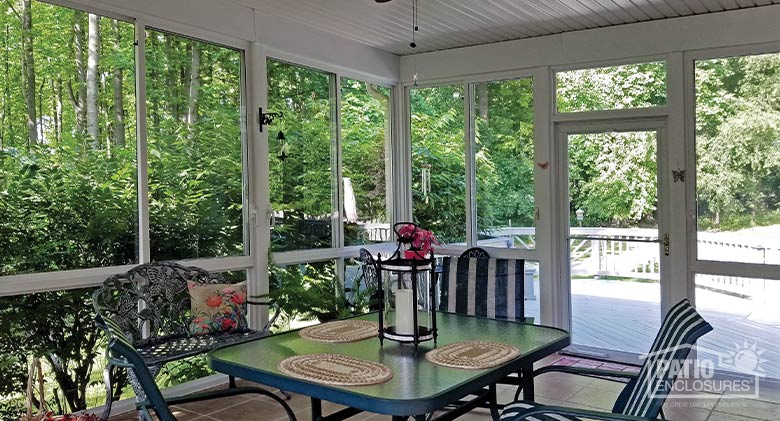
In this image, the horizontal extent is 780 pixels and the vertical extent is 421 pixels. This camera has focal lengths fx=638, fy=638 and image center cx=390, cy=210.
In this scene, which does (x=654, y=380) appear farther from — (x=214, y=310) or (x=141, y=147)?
(x=141, y=147)

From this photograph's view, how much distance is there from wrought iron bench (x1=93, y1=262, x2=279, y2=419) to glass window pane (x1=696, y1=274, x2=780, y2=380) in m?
3.36

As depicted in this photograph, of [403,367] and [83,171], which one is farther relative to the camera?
[83,171]

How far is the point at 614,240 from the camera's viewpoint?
17.5 ft

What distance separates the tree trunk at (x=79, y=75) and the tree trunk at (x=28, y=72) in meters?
0.22

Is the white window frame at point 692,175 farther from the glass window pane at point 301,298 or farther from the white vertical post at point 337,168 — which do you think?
the white vertical post at point 337,168

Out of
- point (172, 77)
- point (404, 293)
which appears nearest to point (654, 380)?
point (404, 293)

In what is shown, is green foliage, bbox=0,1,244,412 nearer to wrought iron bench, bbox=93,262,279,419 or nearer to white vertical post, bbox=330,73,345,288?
wrought iron bench, bbox=93,262,279,419

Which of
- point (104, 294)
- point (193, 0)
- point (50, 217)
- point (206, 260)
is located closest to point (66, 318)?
point (104, 294)

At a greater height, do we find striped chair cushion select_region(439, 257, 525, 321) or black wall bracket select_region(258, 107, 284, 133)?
black wall bracket select_region(258, 107, 284, 133)

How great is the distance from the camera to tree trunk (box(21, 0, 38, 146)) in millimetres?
3529

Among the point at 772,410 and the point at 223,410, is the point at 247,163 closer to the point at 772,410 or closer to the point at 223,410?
Result: the point at 223,410

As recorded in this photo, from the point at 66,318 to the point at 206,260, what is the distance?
99 cm

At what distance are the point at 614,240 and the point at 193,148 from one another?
3.42 meters

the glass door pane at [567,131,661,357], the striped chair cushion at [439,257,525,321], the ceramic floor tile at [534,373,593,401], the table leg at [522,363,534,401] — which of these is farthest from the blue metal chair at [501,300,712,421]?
the glass door pane at [567,131,661,357]
